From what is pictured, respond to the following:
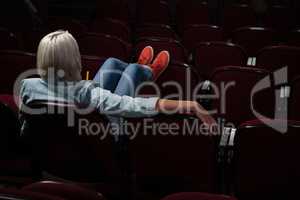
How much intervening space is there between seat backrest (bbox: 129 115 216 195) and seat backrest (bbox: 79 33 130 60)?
1.49m

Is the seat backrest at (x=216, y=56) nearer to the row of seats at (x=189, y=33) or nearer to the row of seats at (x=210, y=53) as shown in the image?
the row of seats at (x=210, y=53)

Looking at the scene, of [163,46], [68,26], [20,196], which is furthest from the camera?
[68,26]

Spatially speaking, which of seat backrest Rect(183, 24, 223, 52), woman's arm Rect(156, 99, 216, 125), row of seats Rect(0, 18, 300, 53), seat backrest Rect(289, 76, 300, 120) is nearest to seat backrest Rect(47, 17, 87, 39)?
row of seats Rect(0, 18, 300, 53)

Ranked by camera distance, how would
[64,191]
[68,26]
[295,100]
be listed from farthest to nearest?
[68,26]
[295,100]
[64,191]

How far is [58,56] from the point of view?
6.20 ft

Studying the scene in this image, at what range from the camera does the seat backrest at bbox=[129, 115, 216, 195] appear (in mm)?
1697

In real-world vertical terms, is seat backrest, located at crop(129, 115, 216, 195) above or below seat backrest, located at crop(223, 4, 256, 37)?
below

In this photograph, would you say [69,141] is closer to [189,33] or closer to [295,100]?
[295,100]

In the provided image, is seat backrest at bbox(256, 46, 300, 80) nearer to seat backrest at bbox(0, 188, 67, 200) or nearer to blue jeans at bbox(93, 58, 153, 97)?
blue jeans at bbox(93, 58, 153, 97)

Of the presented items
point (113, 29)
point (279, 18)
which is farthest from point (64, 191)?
point (279, 18)

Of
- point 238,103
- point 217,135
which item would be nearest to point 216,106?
point 238,103

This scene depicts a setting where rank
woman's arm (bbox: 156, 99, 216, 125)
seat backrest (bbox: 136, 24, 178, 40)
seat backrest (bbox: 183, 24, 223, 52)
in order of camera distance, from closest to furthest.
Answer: woman's arm (bbox: 156, 99, 216, 125) → seat backrest (bbox: 136, 24, 178, 40) → seat backrest (bbox: 183, 24, 223, 52)

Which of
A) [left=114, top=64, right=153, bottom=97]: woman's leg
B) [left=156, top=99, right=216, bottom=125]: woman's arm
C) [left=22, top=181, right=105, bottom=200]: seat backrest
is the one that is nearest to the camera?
[left=22, top=181, right=105, bottom=200]: seat backrest

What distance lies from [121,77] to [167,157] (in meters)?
0.74
